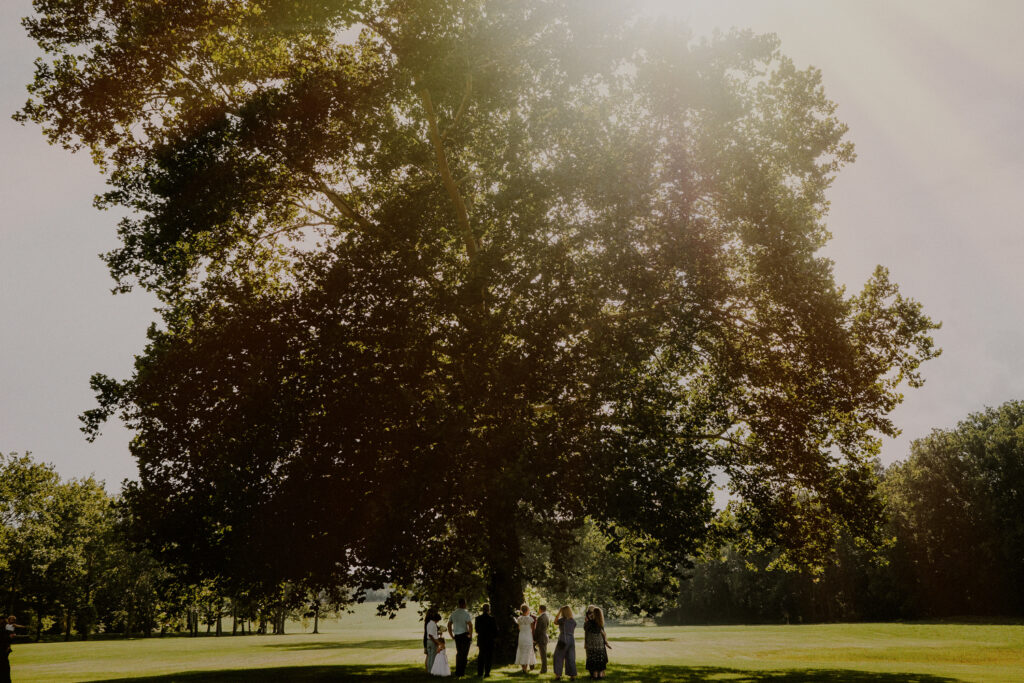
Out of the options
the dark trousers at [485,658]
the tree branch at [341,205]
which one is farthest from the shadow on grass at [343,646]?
the tree branch at [341,205]

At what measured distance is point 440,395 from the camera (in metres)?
18.4

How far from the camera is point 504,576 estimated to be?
67.5ft

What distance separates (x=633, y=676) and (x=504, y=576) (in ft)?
17.8

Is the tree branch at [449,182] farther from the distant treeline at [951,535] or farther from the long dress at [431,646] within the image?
the distant treeline at [951,535]

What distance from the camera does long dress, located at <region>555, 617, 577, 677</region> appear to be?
20.1 metres

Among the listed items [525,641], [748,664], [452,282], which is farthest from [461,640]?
[748,664]

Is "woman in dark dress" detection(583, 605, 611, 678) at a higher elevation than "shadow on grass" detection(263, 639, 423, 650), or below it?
higher

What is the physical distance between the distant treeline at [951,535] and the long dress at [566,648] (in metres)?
44.7

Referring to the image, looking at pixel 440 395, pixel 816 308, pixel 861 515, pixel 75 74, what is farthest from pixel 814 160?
pixel 75 74

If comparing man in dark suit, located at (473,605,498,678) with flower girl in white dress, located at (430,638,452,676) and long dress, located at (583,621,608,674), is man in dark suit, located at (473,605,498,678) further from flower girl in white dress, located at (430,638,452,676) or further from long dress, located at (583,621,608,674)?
long dress, located at (583,621,608,674)

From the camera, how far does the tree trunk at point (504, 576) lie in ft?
57.4

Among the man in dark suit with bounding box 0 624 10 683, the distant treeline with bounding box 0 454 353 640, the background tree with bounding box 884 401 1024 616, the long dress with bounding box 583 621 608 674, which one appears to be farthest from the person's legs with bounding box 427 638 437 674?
the background tree with bounding box 884 401 1024 616

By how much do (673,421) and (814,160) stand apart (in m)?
9.99

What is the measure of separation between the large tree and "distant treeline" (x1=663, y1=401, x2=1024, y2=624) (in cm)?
4760
